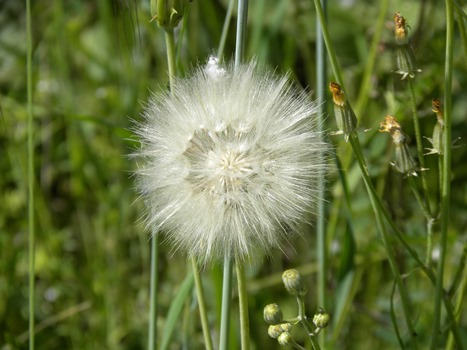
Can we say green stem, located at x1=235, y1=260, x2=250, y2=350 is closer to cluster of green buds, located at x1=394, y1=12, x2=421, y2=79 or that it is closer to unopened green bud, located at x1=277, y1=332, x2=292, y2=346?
unopened green bud, located at x1=277, y1=332, x2=292, y2=346

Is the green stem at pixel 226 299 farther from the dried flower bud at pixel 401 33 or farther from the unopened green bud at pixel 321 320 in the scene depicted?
the dried flower bud at pixel 401 33

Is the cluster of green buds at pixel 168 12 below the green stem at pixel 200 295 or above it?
above

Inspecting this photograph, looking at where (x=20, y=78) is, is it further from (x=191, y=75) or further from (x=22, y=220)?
(x=191, y=75)

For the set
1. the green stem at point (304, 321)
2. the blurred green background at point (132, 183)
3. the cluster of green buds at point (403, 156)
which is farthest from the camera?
the blurred green background at point (132, 183)

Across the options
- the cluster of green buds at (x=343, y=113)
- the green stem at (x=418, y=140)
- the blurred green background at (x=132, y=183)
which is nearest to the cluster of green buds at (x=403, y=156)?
the green stem at (x=418, y=140)

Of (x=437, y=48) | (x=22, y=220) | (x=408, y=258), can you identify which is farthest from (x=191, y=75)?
(x=22, y=220)

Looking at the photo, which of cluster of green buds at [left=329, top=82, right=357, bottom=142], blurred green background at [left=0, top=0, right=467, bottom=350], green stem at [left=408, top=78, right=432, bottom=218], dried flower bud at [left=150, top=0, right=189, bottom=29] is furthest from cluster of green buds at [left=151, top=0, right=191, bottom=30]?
blurred green background at [left=0, top=0, right=467, bottom=350]

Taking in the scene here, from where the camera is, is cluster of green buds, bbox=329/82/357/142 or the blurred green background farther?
the blurred green background
